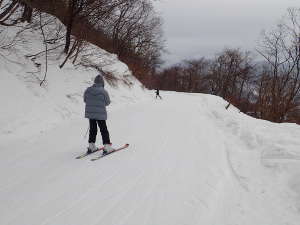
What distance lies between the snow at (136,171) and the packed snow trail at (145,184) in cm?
2

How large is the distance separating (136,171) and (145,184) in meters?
0.67

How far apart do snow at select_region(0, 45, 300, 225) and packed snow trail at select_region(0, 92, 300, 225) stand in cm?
2

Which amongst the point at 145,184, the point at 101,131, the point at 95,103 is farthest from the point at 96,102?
the point at 145,184

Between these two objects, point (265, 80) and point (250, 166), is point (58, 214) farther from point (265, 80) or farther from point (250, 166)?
point (265, 80)

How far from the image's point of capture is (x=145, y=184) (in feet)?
16.8

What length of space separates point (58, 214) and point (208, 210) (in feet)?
7.83

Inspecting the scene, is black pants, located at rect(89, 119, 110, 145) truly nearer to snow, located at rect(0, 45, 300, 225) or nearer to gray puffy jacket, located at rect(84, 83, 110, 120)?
gray puffy jacket, located at rect(84, 83, 110, 120)

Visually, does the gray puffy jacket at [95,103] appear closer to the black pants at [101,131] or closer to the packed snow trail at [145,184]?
the black pants at [101,131]

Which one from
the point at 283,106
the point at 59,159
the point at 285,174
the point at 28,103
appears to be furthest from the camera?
the point at 283,106

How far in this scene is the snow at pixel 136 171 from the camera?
418 centimetres

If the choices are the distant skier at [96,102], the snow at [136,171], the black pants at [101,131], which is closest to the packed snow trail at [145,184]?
the snow at [136,171]

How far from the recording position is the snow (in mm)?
4180

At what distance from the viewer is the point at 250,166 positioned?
6.41m

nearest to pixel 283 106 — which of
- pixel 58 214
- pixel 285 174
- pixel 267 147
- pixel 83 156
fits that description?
pixel 267 147
